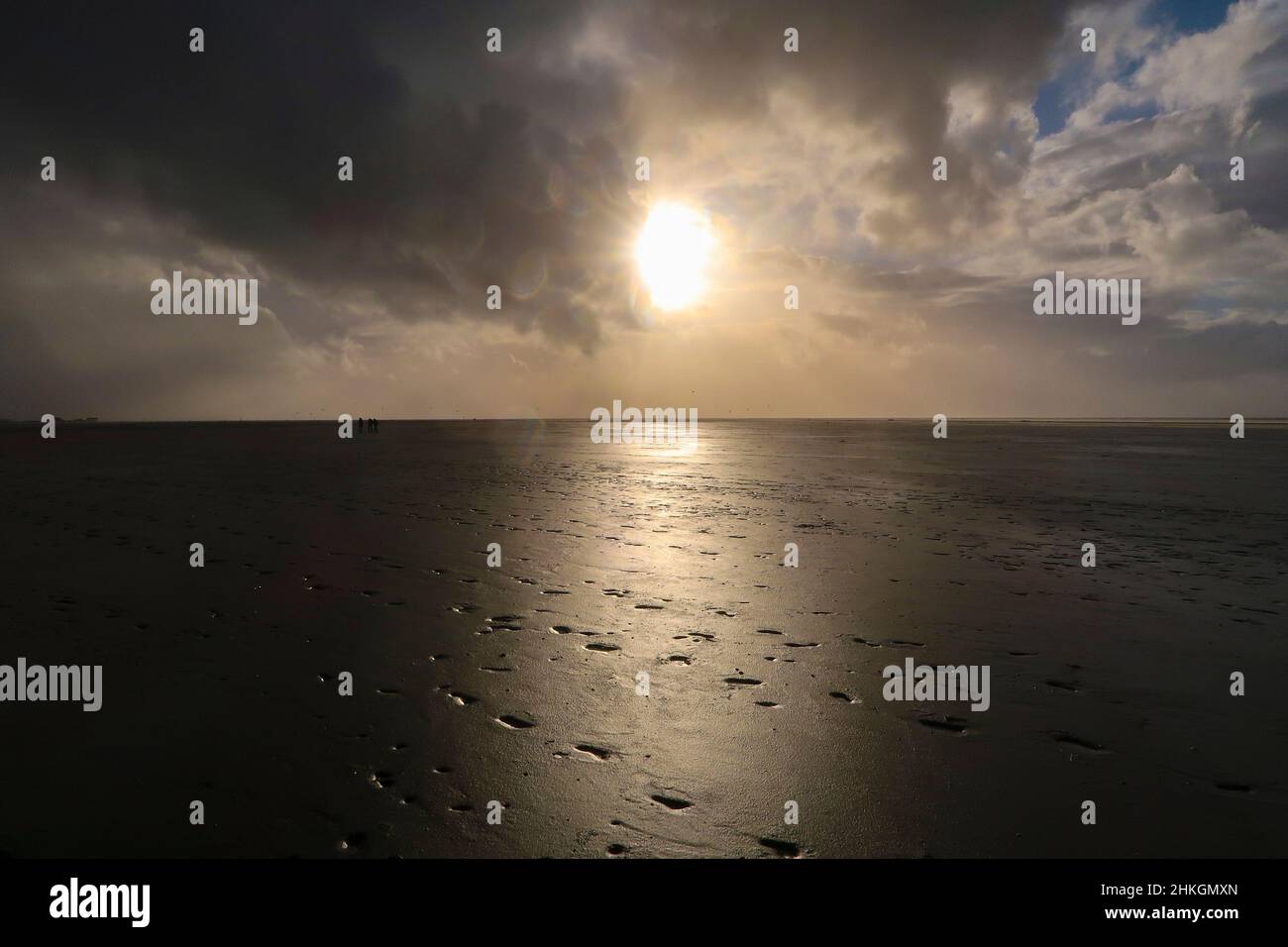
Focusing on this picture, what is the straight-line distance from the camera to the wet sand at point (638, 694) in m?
4.64

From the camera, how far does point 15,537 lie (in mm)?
14344

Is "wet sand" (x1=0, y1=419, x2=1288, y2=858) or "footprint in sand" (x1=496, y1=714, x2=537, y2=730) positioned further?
"footprint in sand" (x1=496, y1=714, x2=537, y2=730)

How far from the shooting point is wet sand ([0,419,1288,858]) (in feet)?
15.2

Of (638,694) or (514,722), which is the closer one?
(514,722)

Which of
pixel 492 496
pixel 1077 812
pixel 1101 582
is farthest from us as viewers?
pixel 492 496

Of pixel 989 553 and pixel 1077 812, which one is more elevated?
pixel 989 553

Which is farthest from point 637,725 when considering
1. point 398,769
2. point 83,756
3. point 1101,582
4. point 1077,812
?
point 1101,582

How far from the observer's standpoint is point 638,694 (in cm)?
690

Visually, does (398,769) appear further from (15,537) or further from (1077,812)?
(15,537)

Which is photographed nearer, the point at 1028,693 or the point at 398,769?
the point at 398,769

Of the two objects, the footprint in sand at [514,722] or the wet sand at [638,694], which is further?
the footprint in sand at [514,722]
